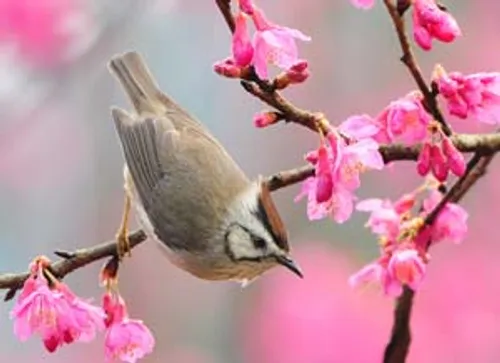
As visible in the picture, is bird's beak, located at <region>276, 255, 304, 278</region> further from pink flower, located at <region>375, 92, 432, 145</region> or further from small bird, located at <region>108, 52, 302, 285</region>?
pink flower, located at <region>375, 92, 432, 145</region>

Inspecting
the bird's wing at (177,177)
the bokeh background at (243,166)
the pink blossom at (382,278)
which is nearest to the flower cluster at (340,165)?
the pink blossom at (382,278)

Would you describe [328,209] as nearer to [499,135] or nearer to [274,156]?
[499,135]

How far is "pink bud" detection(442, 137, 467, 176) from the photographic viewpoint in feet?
2.31

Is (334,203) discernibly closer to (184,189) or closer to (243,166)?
(184,189)

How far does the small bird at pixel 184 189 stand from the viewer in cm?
94

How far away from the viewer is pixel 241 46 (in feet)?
2.18

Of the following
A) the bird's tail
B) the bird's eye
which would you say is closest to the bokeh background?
the bird's tail

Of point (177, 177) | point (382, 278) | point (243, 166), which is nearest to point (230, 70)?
point (382, 278)

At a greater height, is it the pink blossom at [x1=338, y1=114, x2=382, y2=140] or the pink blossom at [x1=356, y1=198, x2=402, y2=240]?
the pink blossom at [x1=338, y1=114, x2=382, y2=140]

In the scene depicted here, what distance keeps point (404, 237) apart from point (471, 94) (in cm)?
14

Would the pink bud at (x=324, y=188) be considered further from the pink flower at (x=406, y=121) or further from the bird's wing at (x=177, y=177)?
the bird's wing at (x=177, y=177)

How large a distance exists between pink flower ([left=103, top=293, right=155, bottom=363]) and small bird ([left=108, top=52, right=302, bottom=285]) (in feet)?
0.46

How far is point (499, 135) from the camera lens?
752mm

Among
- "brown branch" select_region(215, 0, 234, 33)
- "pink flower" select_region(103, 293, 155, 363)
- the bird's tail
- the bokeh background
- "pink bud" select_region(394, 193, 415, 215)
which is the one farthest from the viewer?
the bokeh background
